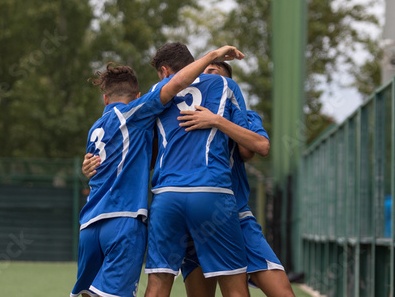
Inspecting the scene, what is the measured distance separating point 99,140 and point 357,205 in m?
5.06

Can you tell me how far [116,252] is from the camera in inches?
241

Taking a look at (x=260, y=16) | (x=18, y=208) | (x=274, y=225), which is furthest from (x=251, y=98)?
(x=274, y=225)

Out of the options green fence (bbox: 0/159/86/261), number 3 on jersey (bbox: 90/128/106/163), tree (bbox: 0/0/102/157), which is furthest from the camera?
tree (bbox: 0/0/102/157)

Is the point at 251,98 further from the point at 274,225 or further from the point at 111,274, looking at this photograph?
the point at 111,274

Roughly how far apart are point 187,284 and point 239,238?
0.80 meters

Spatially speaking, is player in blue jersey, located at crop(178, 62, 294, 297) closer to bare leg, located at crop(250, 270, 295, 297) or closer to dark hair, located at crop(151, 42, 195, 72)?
bare leg, located at crop(250, 270, 295, 297)

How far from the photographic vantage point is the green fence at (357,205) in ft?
31.0

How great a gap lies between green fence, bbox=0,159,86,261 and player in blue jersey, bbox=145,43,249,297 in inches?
785

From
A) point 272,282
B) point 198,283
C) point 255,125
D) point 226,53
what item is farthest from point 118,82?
point 272,282

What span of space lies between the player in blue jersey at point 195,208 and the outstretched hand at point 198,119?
46 millimetres

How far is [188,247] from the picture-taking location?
645 cm

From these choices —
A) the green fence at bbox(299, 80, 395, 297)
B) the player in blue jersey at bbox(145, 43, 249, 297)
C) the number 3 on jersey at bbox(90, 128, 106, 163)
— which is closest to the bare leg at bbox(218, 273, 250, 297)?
the player in blue jersey at bbox(145, 43, 249, 297)

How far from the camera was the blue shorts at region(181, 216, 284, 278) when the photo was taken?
658cm

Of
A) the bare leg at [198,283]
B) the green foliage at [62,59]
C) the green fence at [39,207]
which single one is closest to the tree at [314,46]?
the green foliage at [62,59]
